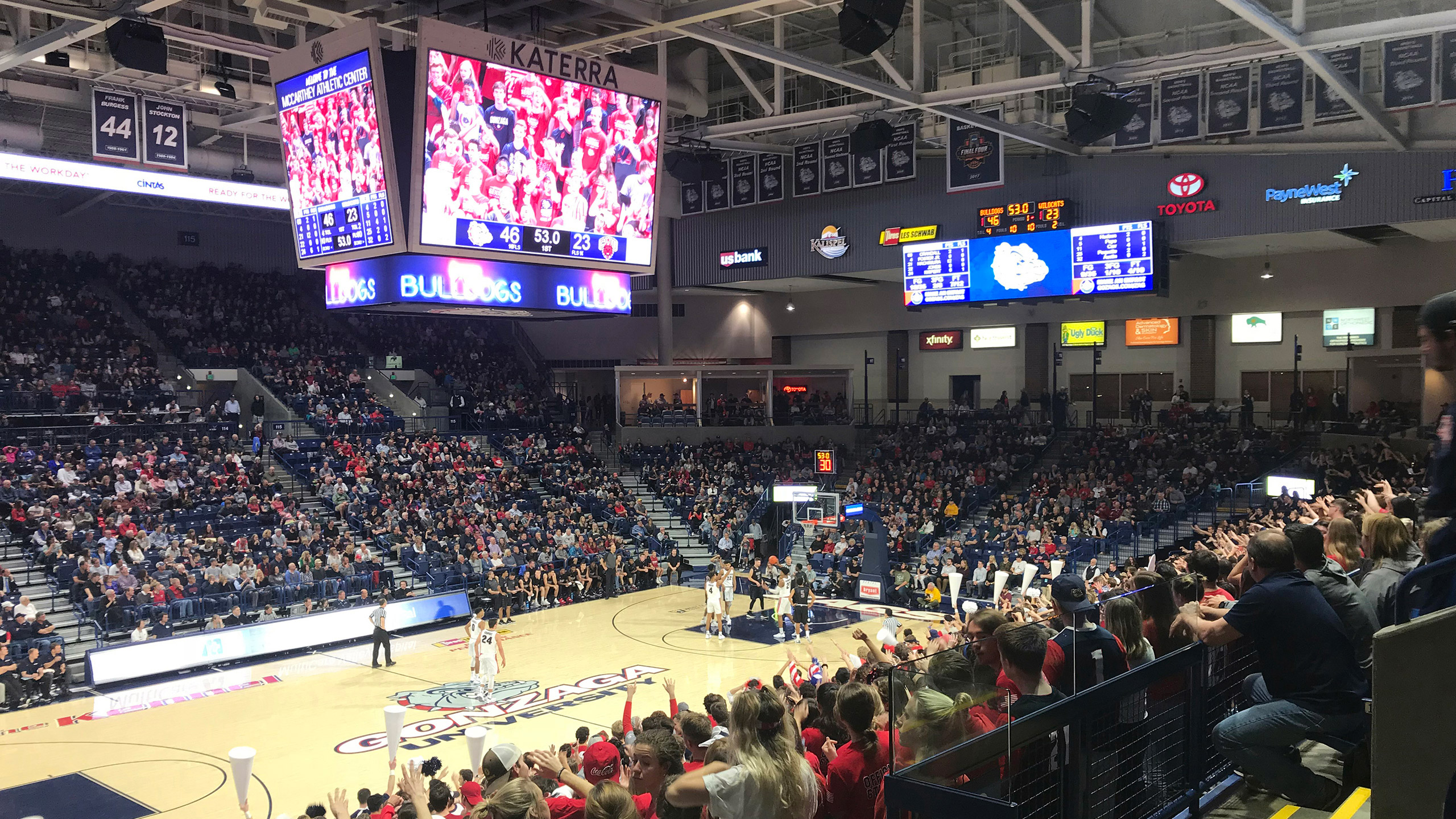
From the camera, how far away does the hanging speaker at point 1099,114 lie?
1841 cm

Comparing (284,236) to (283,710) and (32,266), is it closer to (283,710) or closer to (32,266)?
(32,266)

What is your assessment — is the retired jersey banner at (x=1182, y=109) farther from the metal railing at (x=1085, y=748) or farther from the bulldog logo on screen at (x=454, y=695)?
the metal railing at (x=1085, y=748)

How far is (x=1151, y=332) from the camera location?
33875 millimetres

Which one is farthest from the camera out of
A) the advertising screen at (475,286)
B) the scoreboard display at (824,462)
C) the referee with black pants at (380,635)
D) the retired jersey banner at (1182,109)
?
the scoreboard display at (824,462)

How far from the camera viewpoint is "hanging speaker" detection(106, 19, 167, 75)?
50.4ft

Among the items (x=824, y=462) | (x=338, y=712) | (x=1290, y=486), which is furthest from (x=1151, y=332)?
(x=338, y=712)

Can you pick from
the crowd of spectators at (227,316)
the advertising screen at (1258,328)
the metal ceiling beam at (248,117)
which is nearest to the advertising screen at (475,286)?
the metal ceiling beam at (248,117)

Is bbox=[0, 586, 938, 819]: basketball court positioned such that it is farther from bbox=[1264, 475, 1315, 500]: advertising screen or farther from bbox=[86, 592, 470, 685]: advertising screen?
bbox=[1264, 475, 1315, 500]: advertising screen

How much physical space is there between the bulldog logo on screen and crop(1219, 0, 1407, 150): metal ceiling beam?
14.7 m

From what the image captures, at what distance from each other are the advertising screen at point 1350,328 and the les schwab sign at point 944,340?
11967 mm

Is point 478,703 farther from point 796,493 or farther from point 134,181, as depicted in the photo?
point 134,181

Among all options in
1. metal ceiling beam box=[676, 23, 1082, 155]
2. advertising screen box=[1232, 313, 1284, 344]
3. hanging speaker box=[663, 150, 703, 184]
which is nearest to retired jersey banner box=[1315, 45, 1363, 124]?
metal ceiling beam box=[676, 23, 1082, 155]

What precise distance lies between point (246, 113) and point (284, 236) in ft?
59.8

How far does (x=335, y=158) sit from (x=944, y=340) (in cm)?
2835
